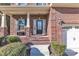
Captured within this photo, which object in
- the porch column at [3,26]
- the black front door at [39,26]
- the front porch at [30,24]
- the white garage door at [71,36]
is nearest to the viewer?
the white garage door at [71,36]

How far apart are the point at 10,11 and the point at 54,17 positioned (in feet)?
16.5

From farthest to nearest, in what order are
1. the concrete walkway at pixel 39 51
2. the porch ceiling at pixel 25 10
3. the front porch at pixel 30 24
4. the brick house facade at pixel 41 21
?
the front porch at pixel 30 24, the porch ceiling at pixel 25 10, the brick house facade at pixel 41 21, the concrete walkway at pixel 39 51

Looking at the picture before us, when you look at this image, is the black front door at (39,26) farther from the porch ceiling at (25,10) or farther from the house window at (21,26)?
the porch ceiling at (25,10)

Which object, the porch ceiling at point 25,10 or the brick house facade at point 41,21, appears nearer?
the brick house facade at point 41,21

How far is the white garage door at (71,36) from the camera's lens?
1836 cm

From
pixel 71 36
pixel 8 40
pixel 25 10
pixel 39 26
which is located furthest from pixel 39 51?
pixel 39 26

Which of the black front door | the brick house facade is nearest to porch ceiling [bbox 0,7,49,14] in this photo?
the brick house facade

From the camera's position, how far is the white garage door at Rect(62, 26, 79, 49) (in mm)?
18359

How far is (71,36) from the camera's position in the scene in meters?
18.6

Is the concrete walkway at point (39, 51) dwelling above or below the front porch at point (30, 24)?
below

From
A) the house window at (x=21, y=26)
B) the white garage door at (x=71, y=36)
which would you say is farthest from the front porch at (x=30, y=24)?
the white garage door at (x=71, y=36)

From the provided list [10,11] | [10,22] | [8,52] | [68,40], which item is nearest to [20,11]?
[10,11]

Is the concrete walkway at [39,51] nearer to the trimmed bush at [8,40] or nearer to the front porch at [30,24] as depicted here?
the trimmed bush at [8,40]

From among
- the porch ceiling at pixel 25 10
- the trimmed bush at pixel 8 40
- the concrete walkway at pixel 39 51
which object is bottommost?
the concrete walkway at pixel 39 51
